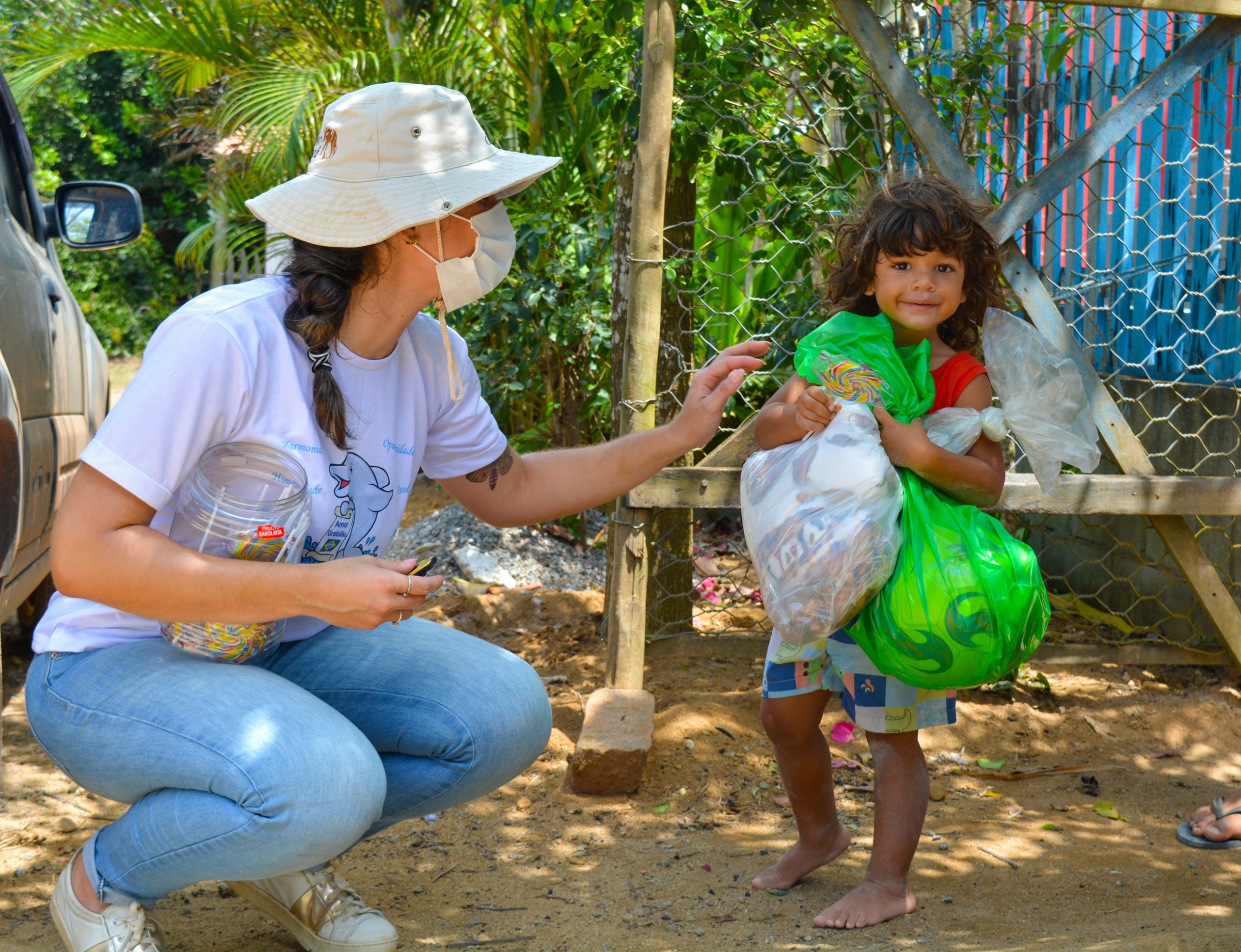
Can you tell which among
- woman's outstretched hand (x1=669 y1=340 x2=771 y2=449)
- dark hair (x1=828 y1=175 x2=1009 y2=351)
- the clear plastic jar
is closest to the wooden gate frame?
dark hair (x1=828 y1=175 x2=1009 y2=351)

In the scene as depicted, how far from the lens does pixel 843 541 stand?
2.08 metres

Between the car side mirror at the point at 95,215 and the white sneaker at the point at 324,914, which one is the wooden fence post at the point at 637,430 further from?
the car side mirror at the point at 95,215

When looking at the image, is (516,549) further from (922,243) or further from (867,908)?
(922,243)

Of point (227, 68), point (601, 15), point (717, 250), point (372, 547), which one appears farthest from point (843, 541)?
point (227, 68)

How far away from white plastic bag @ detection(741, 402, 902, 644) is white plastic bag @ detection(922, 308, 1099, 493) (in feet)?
0.71

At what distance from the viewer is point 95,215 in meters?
3.60

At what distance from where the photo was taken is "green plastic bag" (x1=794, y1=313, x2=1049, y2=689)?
208cm

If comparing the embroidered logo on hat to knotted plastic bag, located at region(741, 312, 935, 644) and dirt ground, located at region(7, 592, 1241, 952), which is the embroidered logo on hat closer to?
knotted plastic bag, located at region(741, 312, 935, 644)

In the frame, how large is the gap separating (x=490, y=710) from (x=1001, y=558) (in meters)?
1.00

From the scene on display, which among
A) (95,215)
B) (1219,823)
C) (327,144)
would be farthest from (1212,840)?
(95,215)

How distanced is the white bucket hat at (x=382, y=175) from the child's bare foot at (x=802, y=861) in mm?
1547

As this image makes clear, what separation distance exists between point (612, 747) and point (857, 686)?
88 centimetres

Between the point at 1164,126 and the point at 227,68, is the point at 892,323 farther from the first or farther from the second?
the point at 227,68

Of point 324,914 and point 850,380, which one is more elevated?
point 850,380
